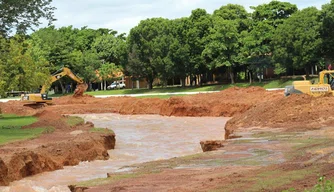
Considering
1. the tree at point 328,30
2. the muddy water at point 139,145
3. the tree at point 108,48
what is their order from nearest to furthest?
the muddy water at point 139,145
the tree at point 328,30
the tree at point 108,48

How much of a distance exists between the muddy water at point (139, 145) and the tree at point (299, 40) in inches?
808

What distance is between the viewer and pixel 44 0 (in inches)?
1382

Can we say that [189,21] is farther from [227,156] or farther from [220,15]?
[227,156]

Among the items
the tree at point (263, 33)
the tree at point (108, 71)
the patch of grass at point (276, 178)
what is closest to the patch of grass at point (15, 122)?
the patch of grass at point (276, 178)

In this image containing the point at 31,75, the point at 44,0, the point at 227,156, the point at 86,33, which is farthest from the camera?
the point at 86,33

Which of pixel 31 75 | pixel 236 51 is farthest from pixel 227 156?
pixel 236 51

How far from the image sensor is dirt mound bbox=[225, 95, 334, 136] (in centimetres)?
2911

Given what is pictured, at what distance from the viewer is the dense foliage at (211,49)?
66.2m

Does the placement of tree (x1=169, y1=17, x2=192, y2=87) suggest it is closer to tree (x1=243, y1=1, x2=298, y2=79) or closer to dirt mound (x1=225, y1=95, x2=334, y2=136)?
tree (x1=243, y1=1, x2=298, y2=79)

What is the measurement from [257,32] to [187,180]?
62.4m

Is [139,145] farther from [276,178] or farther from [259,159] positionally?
[276,178]

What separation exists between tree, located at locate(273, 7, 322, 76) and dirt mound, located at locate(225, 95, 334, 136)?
3354cm

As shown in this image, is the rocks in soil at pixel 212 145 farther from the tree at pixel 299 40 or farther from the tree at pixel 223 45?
the tree at pixel 223 45

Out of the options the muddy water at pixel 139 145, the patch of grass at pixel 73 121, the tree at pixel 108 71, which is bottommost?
the muddy water at pixel 139 145
